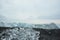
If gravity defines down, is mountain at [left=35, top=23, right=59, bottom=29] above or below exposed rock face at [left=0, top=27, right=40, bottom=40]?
above

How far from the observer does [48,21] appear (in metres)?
1.50

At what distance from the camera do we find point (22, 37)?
1.51 meters

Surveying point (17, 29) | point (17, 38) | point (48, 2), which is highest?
point (48, 2)

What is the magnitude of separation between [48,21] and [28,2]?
1.25 ft

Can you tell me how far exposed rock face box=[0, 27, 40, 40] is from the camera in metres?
1.51

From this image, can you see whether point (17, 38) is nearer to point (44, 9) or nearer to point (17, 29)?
point (17, 29)

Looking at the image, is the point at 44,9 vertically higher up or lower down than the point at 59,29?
higher up

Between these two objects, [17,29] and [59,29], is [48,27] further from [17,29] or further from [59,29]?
[17,29]

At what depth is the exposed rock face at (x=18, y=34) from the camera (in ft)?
4.96

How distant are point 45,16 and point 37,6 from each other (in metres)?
0.18

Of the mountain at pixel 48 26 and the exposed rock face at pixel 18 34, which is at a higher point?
the mountain at pixel 48 26

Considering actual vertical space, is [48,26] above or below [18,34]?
above

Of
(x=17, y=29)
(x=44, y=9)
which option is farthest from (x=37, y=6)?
(x=17, y=29)

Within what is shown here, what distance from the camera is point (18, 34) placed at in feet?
5.00
